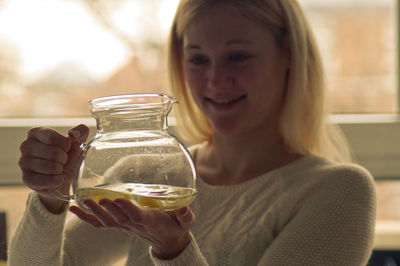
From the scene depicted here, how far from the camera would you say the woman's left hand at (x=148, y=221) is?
706 mm

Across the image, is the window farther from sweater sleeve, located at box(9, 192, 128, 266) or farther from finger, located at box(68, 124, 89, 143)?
finger, located at box(68, 124, 89, 143)

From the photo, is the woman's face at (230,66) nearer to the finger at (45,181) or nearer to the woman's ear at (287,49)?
the woman's ear at (287,49)

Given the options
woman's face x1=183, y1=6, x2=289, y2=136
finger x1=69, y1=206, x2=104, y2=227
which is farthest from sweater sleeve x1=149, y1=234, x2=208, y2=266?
woman's face x1=183, y1=6, x2=289, y2=136

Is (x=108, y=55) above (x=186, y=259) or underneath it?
above

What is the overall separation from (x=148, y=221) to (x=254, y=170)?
58 cm

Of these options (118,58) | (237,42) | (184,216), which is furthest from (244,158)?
(118,58)

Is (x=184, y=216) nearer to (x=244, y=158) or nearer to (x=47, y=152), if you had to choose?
(x=47, y=152)

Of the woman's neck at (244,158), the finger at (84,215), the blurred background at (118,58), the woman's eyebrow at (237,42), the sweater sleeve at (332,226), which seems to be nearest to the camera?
the finger at (84,215)

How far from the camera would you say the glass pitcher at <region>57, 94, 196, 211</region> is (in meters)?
0.75

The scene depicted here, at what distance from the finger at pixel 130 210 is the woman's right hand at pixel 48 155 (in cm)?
18

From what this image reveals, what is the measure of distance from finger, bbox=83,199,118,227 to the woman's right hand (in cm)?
13

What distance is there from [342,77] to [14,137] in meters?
1.06

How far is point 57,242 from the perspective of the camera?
108 centimetres

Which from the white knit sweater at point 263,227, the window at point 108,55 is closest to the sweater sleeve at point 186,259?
the white knit sweater at point 263,227
